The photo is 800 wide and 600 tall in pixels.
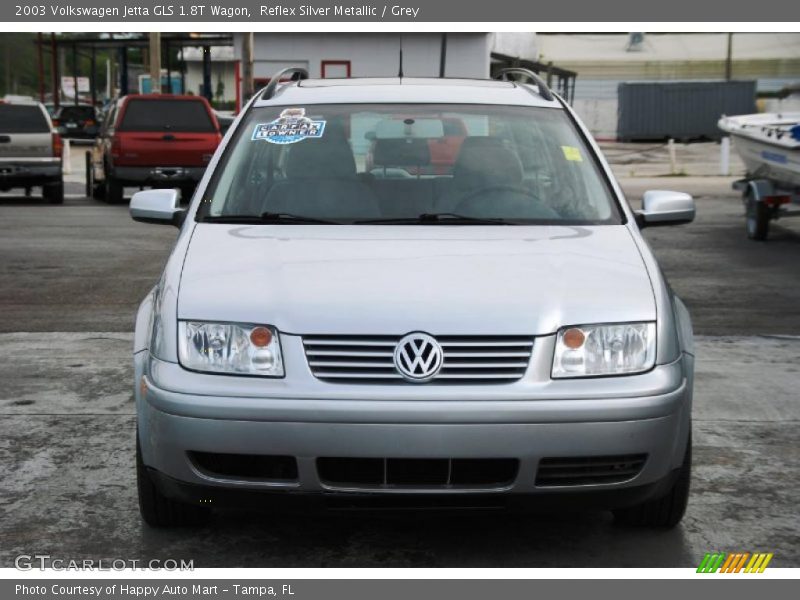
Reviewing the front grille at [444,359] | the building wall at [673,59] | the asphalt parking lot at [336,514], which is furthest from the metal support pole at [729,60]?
the front grille at [444,359]

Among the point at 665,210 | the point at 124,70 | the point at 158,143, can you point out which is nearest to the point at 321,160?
the point at 665,210

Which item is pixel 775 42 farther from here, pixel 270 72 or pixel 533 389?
pixel 533 389

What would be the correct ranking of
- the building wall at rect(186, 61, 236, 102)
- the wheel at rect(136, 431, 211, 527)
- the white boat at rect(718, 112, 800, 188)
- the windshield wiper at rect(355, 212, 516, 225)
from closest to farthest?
the wheel at rect(136, 431, 211, 527) → the windshield wiper at rect(355, 212, 516, 225) → the white boat at rect(718, 112, 800, 188) → the building wall at rect(186, 61, 236, 102)

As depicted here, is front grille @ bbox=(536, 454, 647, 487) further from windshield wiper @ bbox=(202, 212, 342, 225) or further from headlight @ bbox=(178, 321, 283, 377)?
windshield wiper @ bbox=(202, 212, 342, 225)

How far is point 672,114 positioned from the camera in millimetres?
52562

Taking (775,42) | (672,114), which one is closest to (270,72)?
(672,114)

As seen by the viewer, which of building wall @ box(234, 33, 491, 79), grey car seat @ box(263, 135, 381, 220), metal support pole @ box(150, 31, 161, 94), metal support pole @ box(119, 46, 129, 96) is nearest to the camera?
grey car seat @ box(263, 135, 381, 220)

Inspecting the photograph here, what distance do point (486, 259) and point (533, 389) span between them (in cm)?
67

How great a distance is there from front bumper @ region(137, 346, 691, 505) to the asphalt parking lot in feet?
0.86

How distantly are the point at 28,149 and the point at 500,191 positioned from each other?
59.0 ft

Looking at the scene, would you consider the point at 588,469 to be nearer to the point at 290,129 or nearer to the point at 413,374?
the point at 413,374

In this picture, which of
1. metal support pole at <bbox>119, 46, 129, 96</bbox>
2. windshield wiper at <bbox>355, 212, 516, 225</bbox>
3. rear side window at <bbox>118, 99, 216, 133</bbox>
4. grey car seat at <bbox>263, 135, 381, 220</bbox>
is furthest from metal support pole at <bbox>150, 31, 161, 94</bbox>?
windshield wiper at <bbox>355, 212, 516, 225</bbox>

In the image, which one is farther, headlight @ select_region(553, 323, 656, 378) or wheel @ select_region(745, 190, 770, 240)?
wheel @ select_region(745, 190, 770, 240)

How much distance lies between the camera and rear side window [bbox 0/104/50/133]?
22.3 metres
